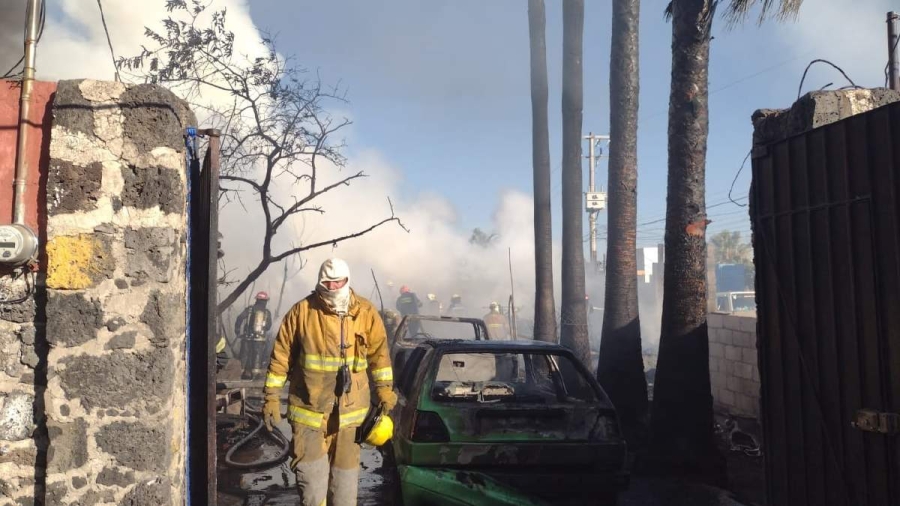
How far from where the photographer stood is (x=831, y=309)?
13.7 feet

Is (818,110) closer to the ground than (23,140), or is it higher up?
higher up

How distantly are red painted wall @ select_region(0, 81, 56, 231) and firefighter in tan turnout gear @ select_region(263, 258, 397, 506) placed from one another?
4.94ft

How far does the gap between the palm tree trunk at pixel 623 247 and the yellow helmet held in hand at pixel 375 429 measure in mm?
4773

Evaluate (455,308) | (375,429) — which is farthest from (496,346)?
(455,308)

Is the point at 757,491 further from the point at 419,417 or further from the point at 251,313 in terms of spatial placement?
the point at 251,313

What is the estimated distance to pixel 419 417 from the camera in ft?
15.3

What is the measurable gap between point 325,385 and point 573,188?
10.4 metres

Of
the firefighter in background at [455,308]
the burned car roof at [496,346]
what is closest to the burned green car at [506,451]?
the burned car roof at [496,346]

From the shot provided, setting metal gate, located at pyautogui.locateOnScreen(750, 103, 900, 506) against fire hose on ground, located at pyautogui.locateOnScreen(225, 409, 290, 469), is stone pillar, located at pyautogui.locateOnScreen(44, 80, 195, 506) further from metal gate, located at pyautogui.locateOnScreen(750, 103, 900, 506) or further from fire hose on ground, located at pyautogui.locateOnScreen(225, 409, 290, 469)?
metal gate, located at pyautogui.locateOnScreen(750, 103, 900, 506)

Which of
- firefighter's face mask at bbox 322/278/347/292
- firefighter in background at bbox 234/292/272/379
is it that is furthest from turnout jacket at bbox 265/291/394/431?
firefighter in background at bbox 234/292/272/379

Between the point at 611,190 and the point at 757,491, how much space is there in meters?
4.79

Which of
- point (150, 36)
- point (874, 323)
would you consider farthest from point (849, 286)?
point (150, 36)

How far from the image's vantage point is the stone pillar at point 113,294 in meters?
3.33

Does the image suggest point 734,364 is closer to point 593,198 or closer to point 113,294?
point 113,294
